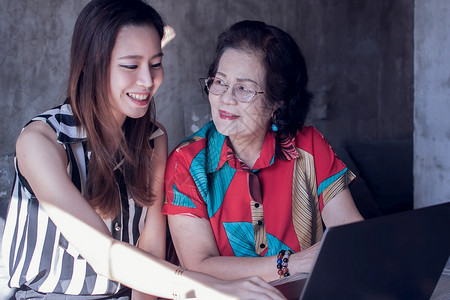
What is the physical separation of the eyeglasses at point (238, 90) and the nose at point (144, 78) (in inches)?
14.3

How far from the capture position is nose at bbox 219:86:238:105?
2.38m

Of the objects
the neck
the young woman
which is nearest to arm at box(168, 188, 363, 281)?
the young woman

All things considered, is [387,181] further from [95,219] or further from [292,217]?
[95,219]

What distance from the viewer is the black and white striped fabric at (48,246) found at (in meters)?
2.12

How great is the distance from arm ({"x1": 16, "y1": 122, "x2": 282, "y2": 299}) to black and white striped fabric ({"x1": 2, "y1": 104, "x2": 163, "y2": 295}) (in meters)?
0.09

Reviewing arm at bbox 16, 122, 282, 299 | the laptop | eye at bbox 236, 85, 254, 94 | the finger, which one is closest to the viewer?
the laptop

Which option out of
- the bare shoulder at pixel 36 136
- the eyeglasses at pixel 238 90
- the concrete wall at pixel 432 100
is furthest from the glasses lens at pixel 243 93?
the concrete wall at pixel 432 100

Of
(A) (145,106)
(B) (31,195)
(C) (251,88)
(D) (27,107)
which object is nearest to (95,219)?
(B) (31,195)

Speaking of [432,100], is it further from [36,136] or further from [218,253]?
[36,136]

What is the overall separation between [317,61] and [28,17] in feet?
8.78

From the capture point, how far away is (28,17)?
3764 millimetres

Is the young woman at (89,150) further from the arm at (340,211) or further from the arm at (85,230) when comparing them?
the arm at (340,211)

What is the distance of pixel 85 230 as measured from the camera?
1897 mm

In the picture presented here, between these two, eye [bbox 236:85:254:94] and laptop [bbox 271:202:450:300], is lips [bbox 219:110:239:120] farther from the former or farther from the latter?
laptop [bbox 271:202:450:300]
